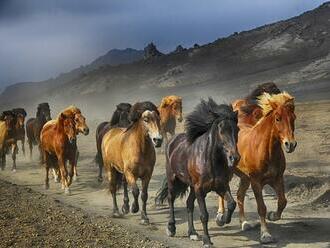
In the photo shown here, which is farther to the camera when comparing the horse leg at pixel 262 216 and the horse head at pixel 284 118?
the horse leg at pixel 262 216

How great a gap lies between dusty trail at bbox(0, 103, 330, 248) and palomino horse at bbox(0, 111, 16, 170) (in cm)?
69

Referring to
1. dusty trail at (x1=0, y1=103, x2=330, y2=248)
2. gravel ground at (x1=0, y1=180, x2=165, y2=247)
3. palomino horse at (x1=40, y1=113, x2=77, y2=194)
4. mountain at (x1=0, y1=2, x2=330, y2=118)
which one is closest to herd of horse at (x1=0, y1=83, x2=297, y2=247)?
dusty trail at (x1=0, y1=103, x2=330, y2=248)

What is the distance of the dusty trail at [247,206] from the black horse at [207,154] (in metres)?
0.72

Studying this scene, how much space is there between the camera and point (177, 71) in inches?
2808

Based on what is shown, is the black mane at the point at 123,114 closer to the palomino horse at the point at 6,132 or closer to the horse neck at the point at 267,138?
the horse neck at the point at 267,138

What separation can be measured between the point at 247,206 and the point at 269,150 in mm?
3655

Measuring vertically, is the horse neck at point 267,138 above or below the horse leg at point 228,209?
above

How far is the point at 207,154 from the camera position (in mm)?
9078

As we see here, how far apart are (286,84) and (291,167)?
34.8 m

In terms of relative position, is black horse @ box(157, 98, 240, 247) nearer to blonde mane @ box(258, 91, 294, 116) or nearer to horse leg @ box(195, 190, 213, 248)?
horse leg @ box(195, 190, 213, 248)

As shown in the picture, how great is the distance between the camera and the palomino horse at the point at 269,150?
9.27m

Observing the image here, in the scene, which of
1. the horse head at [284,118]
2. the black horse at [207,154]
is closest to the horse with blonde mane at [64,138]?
the black horse at [207,154]

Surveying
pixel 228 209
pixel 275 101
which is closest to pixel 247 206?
pixel 228 209

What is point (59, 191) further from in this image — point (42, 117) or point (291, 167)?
point (291, 167)
